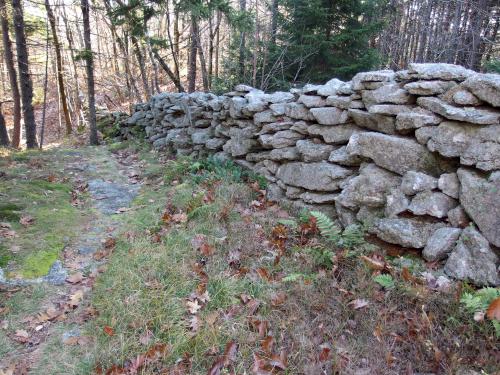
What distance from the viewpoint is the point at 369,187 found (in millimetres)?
3910

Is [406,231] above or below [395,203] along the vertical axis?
below

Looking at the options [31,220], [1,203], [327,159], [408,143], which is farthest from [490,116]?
[1,203]

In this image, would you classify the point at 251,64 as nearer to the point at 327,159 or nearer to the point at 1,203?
the point at 327,159

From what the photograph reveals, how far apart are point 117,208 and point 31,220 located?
1.19 m

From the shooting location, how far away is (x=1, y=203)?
5031mm

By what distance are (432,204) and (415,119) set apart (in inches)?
34.8

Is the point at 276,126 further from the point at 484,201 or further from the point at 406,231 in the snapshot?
the point at 484,201

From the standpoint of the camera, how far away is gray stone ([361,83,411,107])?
379 centimetres

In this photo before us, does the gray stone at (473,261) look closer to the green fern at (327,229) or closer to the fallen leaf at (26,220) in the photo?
the green fern at (327,229)

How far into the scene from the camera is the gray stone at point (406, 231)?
3.39 meters

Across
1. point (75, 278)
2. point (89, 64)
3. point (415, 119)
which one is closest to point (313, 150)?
point (415, 119)

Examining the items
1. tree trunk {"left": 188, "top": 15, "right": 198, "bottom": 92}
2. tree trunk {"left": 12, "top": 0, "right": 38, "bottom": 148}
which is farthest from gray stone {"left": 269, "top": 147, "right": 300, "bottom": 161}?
tree trunk {"left": 12, "top": 0, "right": 38, "bottom": 148}

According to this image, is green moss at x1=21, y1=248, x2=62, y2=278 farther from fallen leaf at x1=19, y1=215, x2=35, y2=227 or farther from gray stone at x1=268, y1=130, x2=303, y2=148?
gray stone at x1=268, y1=130, x2=303, y2=148

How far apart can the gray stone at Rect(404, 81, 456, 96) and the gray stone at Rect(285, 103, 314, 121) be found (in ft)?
4.69
